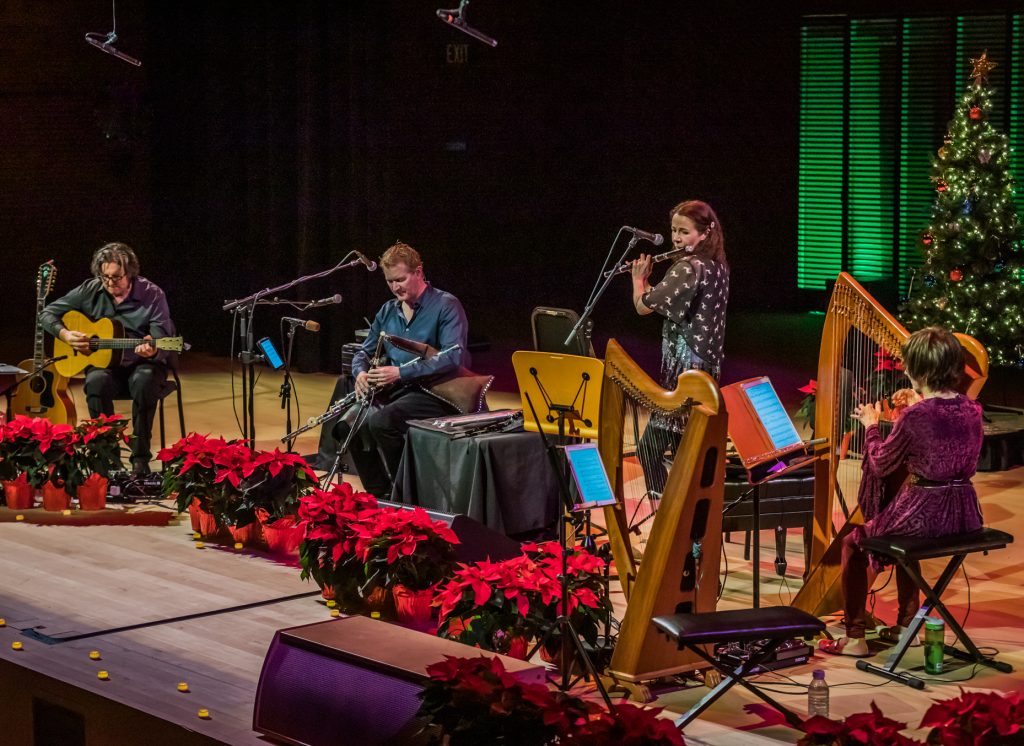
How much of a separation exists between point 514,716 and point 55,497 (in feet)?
13.8

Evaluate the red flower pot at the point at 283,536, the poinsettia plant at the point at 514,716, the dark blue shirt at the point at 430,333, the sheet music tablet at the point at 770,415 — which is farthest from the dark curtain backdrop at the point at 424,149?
the poinsettia plant at the point at 514,716

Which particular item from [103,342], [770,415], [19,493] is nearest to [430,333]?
[103,342]

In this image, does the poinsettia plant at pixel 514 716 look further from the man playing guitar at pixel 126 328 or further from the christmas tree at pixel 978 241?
the christmas tree at pixel 978 241

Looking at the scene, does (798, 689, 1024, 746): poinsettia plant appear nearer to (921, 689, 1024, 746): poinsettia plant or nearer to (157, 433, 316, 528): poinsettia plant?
(921, 689, 1024, 746): poinsettia plant

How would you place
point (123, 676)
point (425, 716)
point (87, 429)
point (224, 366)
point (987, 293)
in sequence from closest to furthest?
point (425, 716) < point (123, 676) < point (87, 429) < point (987, 293) < point (224, 366)

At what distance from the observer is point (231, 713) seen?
439cm

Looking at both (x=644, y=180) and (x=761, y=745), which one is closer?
(x=761, y=745)

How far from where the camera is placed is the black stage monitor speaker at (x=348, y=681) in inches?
145

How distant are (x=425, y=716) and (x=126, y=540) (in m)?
3.34

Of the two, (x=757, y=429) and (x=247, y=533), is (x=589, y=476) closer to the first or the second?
(x=757, y=429)

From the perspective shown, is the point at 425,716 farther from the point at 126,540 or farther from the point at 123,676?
the point at 126,540

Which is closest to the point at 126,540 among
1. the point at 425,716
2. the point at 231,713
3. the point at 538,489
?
the point at 538,489

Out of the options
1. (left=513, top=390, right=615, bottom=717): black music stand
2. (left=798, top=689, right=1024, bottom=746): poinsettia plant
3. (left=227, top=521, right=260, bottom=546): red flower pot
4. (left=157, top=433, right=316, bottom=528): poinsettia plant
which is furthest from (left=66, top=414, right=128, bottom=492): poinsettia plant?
(left=798, top=689, right=1024, bottom=746): poinsettia plant

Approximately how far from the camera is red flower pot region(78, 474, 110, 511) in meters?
6.97
